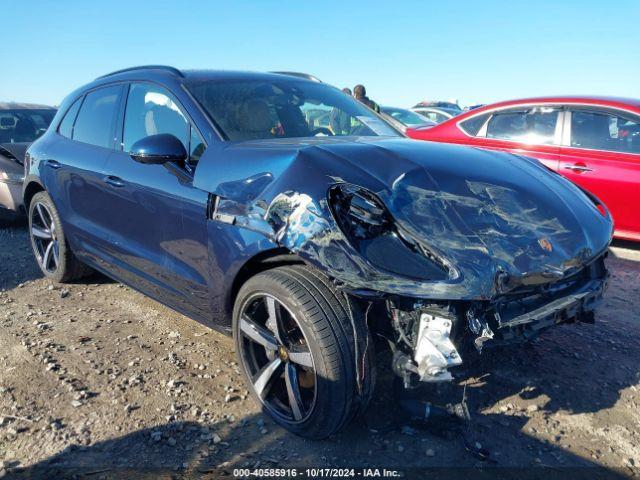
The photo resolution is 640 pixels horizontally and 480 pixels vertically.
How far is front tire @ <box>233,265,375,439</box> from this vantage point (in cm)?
226

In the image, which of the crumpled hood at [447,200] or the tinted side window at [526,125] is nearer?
the crumpled hood at [447,200]

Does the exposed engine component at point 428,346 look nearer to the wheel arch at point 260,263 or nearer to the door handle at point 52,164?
the wheel arch at point 260,263

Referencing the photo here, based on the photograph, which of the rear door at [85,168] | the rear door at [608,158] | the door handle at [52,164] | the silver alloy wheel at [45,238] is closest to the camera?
the rear door at [85,168]

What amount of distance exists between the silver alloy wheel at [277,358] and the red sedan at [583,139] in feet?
13.0

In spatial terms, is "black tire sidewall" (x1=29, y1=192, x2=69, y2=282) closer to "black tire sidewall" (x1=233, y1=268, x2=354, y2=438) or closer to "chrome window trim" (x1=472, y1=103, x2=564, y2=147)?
"black tire sidewall" (x1=233, y1=268, x2=354, y2=438)

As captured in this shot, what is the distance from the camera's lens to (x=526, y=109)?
5898 mm

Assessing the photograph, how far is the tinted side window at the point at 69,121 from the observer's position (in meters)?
4.32

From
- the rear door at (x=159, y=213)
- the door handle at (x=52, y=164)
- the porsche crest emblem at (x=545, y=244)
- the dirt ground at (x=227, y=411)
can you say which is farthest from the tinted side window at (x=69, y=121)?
the porsche crest emblem at (x=545, y=244)

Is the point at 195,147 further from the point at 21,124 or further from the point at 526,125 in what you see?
the point at 21,124

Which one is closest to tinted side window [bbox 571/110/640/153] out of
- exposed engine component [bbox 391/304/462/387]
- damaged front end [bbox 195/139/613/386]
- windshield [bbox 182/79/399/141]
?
windshield [bbox 182/79/399/141]

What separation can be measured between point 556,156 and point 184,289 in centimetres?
420

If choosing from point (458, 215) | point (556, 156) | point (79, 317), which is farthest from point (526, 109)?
point (79, 317)

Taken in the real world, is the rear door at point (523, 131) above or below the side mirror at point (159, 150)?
below

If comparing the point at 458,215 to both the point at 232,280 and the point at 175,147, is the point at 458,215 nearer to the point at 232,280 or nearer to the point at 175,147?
the point at 232,280
